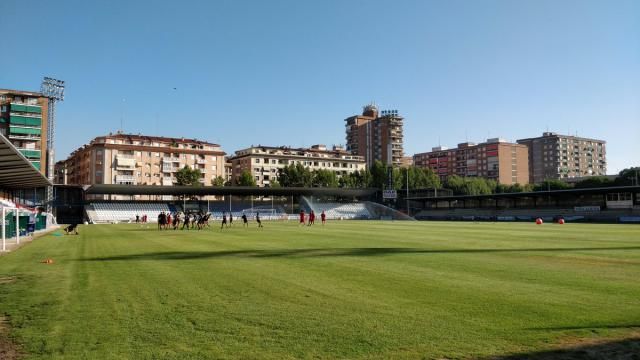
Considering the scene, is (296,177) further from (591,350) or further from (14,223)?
(591,350)

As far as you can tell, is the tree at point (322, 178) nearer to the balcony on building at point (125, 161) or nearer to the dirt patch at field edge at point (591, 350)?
the balcony on building at point (125, 161)

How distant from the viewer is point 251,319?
31.5ft

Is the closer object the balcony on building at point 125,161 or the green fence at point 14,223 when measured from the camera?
the green fence at point 14,223

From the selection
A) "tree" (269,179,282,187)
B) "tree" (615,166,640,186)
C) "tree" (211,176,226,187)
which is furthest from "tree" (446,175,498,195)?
"tree" (211,176,226,187)

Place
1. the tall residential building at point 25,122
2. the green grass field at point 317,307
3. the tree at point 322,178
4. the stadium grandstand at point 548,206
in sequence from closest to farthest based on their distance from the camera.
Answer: the green grass field at point 317,307, the stadium grandstand at point 548,206, the tall residential building at point 25,122, the tree at point 322,178

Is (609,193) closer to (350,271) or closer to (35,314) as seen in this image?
(350,271)

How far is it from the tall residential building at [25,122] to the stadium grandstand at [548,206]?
87.4 meters

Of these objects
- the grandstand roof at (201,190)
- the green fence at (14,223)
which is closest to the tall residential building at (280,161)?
the grandstand roof at (201,190)

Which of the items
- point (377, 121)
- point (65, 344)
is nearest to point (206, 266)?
point (65, 344)

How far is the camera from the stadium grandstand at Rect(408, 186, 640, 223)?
81062mm

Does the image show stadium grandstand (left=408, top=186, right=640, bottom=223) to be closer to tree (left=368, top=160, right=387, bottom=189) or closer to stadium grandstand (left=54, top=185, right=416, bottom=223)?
stadium grandstand (left=54, top=185, right=416, bottom=223)

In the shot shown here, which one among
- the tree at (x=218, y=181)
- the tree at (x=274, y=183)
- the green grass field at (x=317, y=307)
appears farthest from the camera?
the tree at (x=274, y=183)

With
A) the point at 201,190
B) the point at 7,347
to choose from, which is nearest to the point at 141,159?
the point at 201,190

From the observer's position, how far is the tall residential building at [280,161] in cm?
16225
